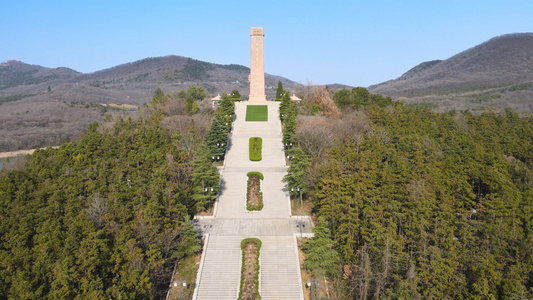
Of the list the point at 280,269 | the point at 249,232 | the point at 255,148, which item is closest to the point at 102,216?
the point at 249,232

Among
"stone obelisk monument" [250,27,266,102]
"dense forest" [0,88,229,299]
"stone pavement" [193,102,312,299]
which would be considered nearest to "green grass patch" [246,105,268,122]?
"stone obelisk monument" [250,27,266,102]

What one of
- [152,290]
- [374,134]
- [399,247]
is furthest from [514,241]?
[152,290]

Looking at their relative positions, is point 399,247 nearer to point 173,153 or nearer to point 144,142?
point 173,153

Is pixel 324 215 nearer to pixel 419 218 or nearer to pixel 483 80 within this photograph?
pixel 419 218

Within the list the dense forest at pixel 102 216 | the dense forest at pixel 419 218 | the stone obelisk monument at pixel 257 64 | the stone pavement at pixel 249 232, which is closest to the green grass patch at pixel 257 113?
the stone obelisk monument at pixel 257 64

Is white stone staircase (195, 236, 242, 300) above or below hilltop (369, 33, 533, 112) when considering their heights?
below

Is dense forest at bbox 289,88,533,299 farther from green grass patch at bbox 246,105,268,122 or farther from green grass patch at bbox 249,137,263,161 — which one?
green grass patch at bbox 246,105,268,122
